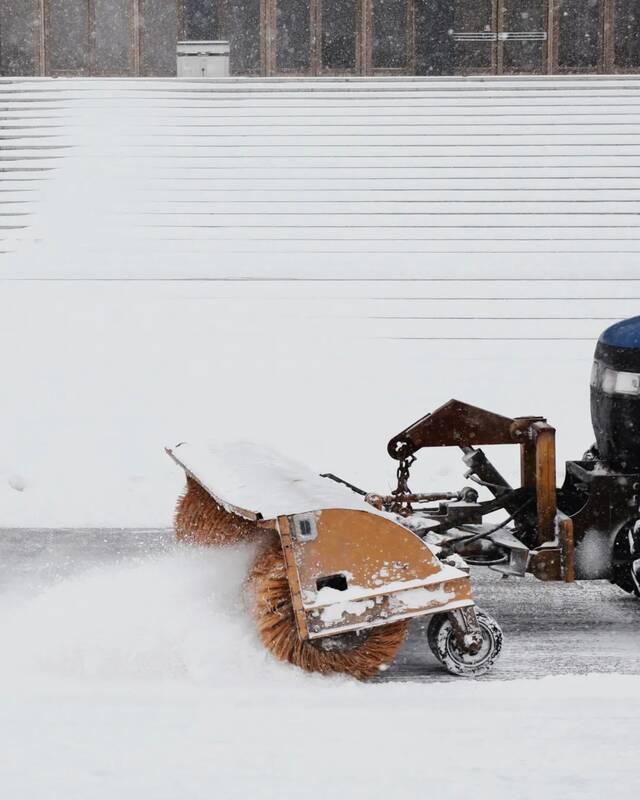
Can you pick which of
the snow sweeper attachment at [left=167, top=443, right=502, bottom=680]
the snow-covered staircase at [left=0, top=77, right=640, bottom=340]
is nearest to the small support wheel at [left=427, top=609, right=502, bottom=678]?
the snow sweeper attachment at [left=167, top=443, right=502, bottom=680]

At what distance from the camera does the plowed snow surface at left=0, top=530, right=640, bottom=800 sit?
3.41 meters

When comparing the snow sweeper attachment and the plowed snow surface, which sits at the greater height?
the snow sweeper attachment

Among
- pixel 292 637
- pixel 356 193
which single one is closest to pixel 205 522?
pixel 292 637

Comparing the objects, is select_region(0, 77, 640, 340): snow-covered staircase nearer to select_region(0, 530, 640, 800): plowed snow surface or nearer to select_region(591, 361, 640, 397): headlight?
select_region(591, 361, 640, 397): headlight

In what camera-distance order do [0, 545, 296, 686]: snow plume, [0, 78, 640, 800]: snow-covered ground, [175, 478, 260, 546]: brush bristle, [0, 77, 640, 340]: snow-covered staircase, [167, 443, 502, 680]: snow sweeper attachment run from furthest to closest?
1. [0, 77, 640, 340]: snow-covered staircase
2. [175, 478, 260, 546]: brush bristle
3. [0, 545, 296, 686]: snow plume
4. [167, 443, 502, 680]: snow sweeper attachment
5. [0, 78, 640, 800]: snow-covered ground

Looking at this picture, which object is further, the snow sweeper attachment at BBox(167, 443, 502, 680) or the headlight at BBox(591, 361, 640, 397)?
the headlight at BBox(591, 361, 640, 397)

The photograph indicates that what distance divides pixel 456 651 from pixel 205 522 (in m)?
1.53

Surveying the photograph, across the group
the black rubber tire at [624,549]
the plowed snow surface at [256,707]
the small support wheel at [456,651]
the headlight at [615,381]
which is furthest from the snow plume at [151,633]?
the headlight at [615,381]

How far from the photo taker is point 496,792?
3330mm

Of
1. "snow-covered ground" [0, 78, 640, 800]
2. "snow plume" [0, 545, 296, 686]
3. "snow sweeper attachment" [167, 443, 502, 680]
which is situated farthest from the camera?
"snow plume" [0, 545, 296, 686]

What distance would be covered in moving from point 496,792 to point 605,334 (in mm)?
2429

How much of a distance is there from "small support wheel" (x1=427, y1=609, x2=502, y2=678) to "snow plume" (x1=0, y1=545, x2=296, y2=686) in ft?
1.95

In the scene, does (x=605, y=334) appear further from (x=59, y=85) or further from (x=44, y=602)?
(x=59, y=85)

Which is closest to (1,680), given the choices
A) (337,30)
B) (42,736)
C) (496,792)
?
(42,736)
